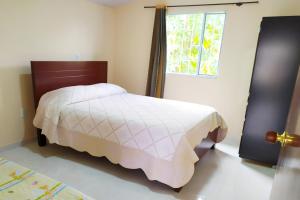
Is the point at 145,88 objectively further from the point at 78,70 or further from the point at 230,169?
the point at 230,169

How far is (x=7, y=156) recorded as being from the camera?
2459mm

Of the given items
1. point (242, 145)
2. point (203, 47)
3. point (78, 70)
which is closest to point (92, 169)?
point (78, 70)

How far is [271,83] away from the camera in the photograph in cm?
240

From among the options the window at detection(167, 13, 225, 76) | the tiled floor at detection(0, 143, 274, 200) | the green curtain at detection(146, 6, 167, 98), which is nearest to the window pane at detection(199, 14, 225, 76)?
the window at detection(167, 13, 225, 76)

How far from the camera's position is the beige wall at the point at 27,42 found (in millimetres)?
2432

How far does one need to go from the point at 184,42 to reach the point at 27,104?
2.66 m

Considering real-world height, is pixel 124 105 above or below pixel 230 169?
above

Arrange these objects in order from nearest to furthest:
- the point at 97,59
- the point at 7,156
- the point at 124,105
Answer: the point at 7,156
the point at 124,105
the point at 97,59

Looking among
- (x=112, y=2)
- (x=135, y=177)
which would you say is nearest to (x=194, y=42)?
(x=112, y=2)

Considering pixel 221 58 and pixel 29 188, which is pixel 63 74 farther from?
pixel 221 58

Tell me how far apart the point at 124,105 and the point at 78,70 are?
1.13 meters

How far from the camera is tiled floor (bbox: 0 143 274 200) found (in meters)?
1.95

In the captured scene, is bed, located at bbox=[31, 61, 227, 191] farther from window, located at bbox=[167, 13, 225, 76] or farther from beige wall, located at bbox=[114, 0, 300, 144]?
window, located at bbox=[167, 13, 225, 76]

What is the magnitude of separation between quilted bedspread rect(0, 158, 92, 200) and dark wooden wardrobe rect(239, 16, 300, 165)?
7.37 feet
